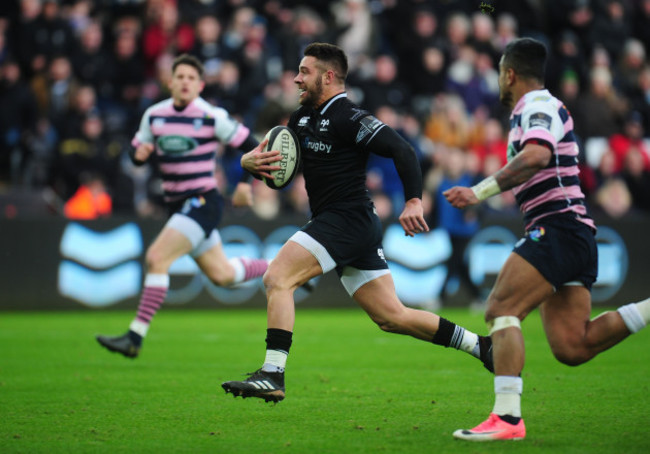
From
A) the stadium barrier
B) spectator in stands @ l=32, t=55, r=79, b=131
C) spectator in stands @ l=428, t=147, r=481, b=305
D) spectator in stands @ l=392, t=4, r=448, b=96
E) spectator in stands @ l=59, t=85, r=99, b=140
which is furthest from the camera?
spectator in stands @ l=392, t=4, r=448, b=96

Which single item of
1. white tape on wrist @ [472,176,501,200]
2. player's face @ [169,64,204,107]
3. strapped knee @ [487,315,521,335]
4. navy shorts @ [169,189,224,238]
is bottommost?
strapped knee @ [487,315,521,335]

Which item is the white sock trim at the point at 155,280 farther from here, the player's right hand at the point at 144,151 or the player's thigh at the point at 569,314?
the player's thigh at the point at 569,314

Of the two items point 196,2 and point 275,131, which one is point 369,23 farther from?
point 275,131

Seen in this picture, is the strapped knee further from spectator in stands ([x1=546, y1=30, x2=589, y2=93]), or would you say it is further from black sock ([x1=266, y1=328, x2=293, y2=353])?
spectator in stands ([x1=546, y1=30, x2=589, y2=93])

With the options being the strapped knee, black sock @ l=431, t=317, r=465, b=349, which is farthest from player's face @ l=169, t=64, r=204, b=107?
the strapped knee

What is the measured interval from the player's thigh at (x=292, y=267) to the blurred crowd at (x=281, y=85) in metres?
9.30

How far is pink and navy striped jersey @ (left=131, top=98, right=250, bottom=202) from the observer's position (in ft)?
33.2

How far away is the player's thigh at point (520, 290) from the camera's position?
596 cm

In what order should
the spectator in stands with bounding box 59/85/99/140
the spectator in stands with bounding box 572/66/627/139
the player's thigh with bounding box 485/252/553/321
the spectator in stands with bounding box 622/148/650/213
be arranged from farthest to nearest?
1. the spectator in stands with bounding box 572/66/627/139
2. the spectator in stands with bounding box 622/148/650/213
3. the spectator in stands with bounding box 59/85/99/140
4. the player's thigh with bounding box 485/252/553/321

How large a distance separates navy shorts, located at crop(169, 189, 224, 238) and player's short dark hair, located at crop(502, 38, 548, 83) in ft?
14.7

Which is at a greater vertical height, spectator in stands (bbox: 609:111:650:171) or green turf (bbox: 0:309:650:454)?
spectator in stands (bbox: 609:111:650:171)

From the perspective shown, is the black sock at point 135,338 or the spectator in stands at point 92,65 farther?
the spectator in stands at point 92,65

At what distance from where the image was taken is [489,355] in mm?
7285

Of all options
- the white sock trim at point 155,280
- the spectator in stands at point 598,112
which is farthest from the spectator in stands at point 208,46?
the white sock trim at point 155,280
